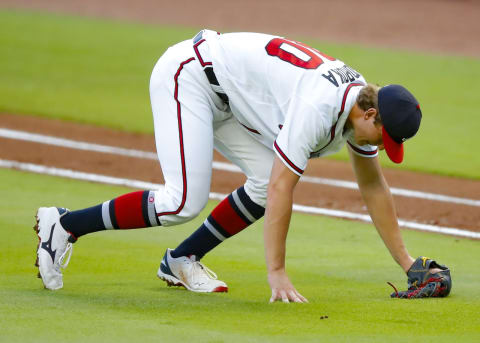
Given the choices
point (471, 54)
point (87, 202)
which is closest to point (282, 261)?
point (87, 202)

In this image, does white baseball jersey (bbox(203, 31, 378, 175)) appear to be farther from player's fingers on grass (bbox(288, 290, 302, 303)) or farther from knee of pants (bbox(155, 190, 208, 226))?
player's fingers on grass (bbox(288, 290, 302, 303))

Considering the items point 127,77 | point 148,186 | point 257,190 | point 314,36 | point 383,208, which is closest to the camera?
point 257,190

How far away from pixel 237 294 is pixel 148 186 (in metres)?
3.94

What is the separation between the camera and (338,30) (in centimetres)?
2223

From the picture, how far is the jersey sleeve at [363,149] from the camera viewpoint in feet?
16.4

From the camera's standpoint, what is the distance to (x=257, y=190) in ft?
16.8

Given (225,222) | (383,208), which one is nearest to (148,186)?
(225,222)

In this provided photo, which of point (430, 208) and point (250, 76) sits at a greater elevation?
point (250, 76)

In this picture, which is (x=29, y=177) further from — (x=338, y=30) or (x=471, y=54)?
(x=338, y=30)

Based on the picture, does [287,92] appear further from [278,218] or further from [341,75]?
[278,218]

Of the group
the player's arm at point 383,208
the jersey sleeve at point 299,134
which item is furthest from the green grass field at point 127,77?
the jersey sleeve at point 299,134

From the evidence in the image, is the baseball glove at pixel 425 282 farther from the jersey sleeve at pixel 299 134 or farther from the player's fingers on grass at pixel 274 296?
the jersey sleeve at pixel 299 134

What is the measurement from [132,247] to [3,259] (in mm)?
984

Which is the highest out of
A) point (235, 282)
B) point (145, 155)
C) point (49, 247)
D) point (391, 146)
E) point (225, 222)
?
point (391, 146)
